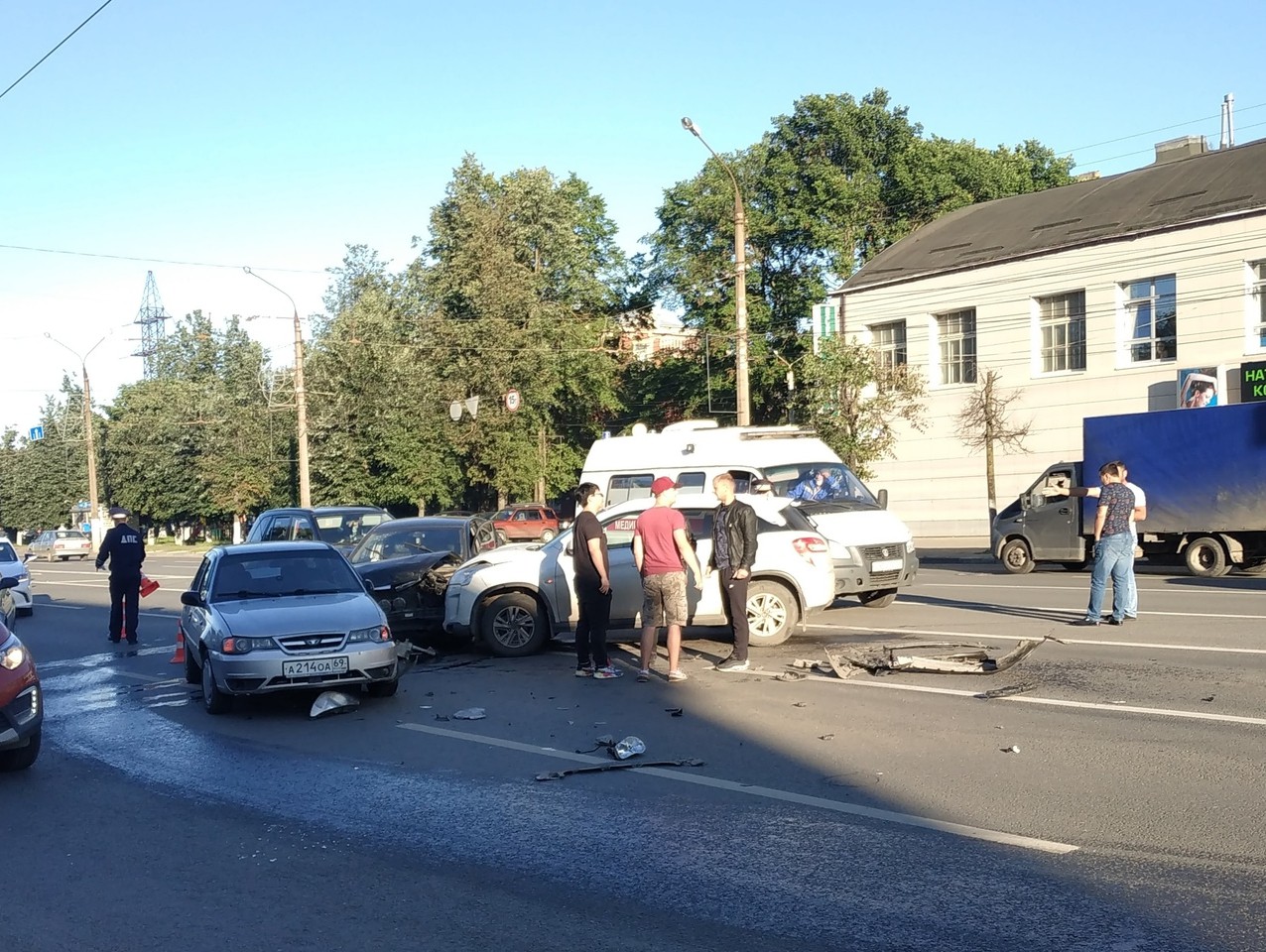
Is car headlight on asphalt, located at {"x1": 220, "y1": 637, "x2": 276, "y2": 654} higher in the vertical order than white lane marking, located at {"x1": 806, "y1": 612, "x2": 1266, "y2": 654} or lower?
higher

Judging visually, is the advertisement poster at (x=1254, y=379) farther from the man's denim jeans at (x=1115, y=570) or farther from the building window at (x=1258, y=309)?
the man's denim jeans at (x=1115, y=570)

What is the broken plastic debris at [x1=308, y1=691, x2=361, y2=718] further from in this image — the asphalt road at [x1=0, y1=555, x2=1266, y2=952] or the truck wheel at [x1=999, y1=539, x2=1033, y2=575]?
the truck wheel at [x1=999, y1=539, x2=1033, y2=575]

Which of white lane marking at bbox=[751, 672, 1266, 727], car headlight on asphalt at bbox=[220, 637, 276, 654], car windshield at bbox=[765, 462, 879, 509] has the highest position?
car windshield at bbox=[765, 462, 879, 509]

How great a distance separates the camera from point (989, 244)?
36.9 metres

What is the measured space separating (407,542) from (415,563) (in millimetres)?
1103

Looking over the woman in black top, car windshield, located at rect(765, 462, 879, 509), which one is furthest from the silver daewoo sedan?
A: car windshield, located at rect(765, 462, 879, 509)

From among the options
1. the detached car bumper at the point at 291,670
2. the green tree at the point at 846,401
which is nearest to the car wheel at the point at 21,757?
the detached car bumper at the point at 291,670

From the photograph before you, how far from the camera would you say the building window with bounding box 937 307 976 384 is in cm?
3681

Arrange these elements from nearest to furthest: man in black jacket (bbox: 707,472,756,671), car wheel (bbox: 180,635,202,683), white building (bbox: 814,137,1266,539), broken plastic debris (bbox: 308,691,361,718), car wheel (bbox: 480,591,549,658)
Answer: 1. broken plastic debris (bbox: 308,691,361,718)
2. man in black jacket (bbox: 707,472,756,671)
3. car wheel (bbox: 180,635,202,683)
4. car wheel (bbox: 480,591,549,658)
5. white building (bbox: 814,137,1266,539)

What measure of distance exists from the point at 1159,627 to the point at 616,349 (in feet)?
139

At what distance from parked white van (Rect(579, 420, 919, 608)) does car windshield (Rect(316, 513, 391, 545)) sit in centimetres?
Answer: 592

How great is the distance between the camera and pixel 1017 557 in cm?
2409

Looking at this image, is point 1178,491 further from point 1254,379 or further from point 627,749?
point 627,749

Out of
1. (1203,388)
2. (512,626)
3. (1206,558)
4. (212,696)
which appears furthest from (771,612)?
(1203,388)
